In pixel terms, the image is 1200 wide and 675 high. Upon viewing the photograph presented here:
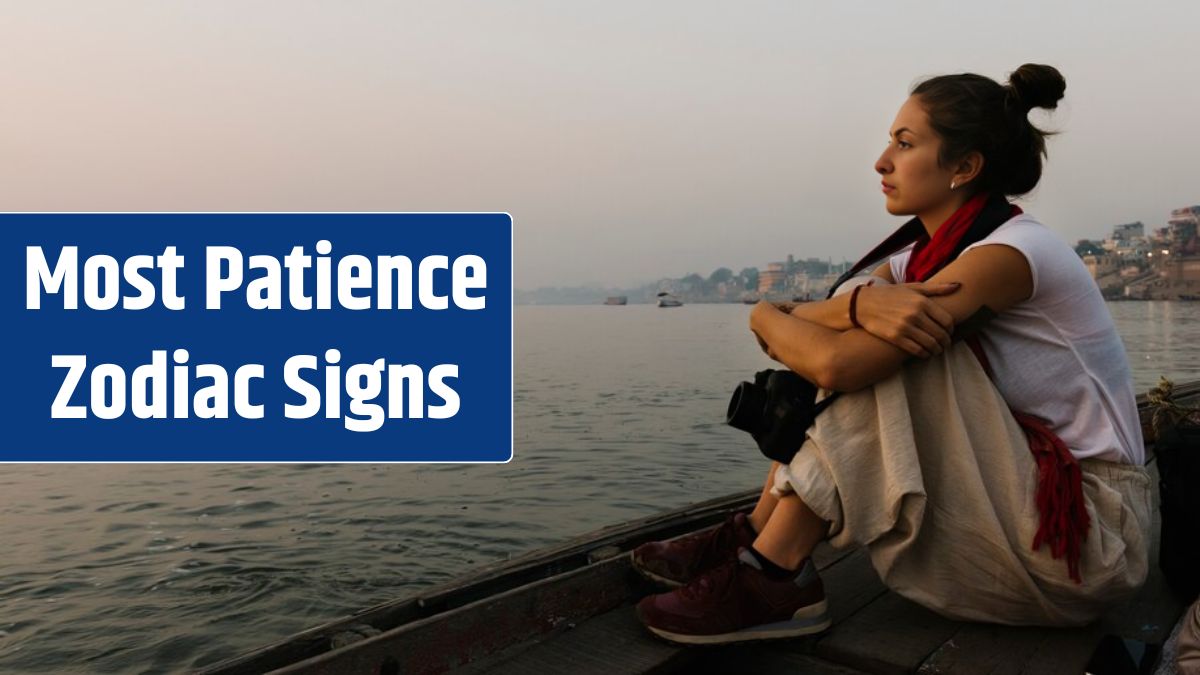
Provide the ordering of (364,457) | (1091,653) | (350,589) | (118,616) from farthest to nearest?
1. (364,457)
2. (350,589)
3. (118,616)
4. (1091,653)

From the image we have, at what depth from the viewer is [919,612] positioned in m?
2.73

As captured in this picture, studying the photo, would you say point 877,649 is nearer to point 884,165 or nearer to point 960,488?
point 960,488

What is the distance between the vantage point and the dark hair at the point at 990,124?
2.54 meters

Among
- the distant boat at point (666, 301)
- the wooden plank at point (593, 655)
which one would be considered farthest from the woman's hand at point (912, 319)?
the distant boat at point (666, 301)

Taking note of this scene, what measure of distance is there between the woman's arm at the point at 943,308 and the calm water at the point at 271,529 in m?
4.42

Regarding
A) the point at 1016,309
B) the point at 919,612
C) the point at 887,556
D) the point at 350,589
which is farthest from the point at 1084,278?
the point at 350,589

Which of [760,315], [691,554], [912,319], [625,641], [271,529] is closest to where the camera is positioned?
[912,319]

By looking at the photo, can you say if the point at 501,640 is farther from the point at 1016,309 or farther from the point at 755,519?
the point at 1016,309

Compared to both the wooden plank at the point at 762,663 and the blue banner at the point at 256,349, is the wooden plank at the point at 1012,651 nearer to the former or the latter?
the wooden plank at the point at 762,663

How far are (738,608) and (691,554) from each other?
0.46m

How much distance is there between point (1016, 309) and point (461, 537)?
6082mm

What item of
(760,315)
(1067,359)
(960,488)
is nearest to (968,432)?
(960,488)

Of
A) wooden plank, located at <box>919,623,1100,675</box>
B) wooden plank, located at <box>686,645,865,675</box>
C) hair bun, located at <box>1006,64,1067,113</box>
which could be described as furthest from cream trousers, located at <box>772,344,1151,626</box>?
hair bun, located at <box>1006,64,1067,113</box>

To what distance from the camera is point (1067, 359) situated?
244 centimetres
